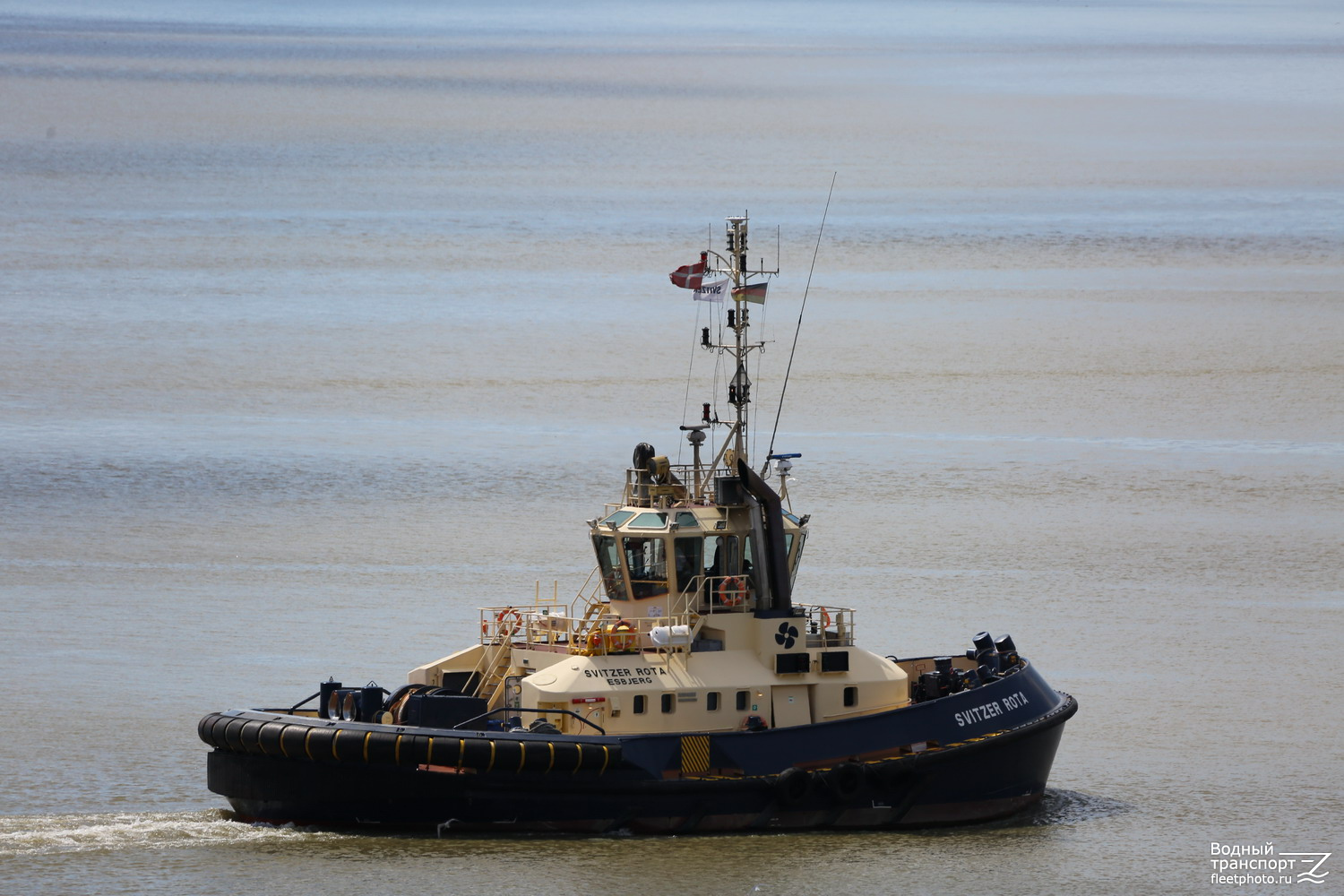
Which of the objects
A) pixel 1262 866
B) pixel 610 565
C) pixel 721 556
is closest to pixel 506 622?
pixel 610 565

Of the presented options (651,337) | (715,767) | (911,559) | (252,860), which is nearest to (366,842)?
(252,860)

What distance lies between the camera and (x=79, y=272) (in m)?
55.8

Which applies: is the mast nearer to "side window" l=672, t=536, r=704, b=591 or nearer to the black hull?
"side window" l=672, t=536, r=704, b=591

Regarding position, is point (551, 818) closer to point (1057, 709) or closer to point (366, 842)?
point (366, 842)

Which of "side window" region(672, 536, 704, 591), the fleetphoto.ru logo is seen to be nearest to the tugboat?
"side window" region(672, 536, 704, 591)

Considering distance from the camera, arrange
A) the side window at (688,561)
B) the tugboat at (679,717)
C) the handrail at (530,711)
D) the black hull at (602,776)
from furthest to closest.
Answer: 1. the side window at (688,561)
2. the handrail at (530,711)
3. the tugboat at (679,717)
4. the black hull at (602,776)

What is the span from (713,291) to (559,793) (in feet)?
15.3

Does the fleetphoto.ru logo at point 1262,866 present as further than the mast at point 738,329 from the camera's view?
No

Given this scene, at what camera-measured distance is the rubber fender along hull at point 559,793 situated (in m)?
18.1

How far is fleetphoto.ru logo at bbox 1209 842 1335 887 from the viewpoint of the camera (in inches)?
719

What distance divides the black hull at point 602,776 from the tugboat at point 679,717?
2 centimetres

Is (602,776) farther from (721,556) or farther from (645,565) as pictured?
(721,556)

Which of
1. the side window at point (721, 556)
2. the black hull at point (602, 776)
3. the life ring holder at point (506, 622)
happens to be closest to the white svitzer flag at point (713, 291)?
the side window at point (721, 556)

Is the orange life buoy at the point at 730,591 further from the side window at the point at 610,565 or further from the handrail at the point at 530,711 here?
the handrail at the point at 530,711
